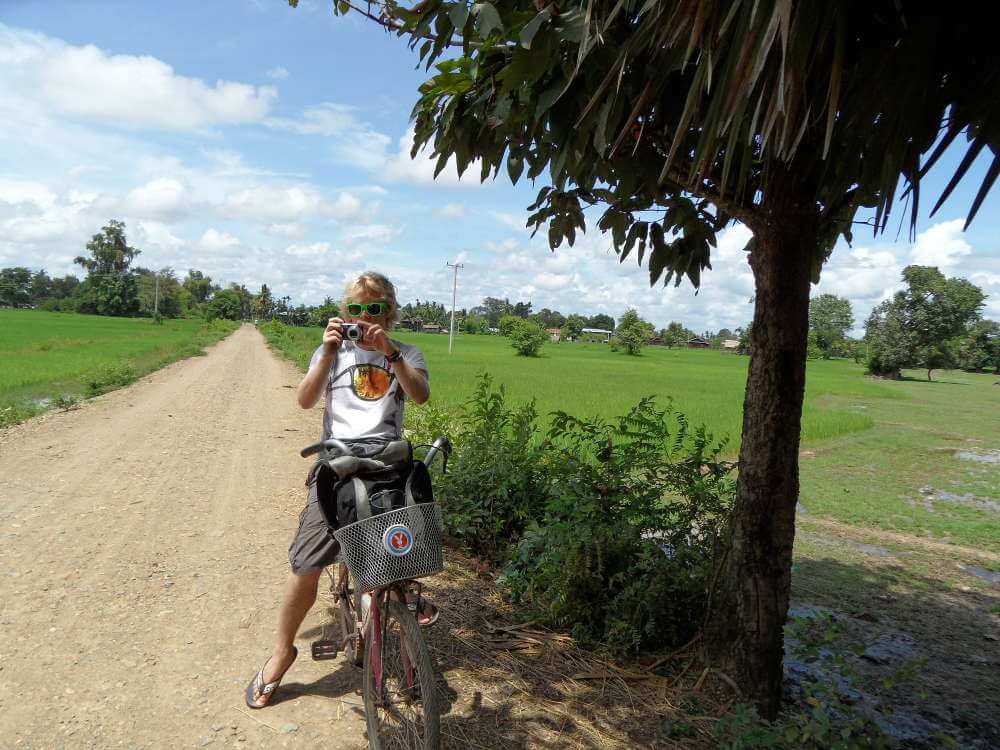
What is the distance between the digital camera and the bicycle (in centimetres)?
41

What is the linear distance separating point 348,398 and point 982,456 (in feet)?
44.6

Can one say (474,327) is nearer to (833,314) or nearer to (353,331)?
(833,314)

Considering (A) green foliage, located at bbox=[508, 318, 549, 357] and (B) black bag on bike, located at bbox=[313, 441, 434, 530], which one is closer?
(B) black bag on bike, located at bbox=[313, 441, 434, 530]

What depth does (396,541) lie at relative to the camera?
83.0 inches

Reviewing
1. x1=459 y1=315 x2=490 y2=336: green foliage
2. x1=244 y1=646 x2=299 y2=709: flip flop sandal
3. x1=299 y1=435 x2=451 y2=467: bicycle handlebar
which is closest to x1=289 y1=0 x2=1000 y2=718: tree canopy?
x1=299 y1=435 x2=451 y2=467: bicycle handlebar

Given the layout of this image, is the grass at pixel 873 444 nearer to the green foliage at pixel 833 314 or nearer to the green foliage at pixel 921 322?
the green foliage at pixel 921 322

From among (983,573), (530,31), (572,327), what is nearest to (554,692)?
(530,31)

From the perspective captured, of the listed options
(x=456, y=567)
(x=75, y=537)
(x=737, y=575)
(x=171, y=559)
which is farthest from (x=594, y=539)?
(x=75, y=537)

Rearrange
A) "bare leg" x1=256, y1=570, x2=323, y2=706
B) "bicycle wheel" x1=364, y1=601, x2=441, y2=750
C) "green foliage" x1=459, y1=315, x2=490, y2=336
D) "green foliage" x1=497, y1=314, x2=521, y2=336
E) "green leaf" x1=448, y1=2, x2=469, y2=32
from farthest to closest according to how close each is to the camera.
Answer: "green foliage" x1=459, y1=315, x2=490, y2=336
"green foliage" x1=497, y1=314, x2=521, y2=336
"bare leg" x1=256, y1=570, x2=323, y2=706
"bicycle wheel" x1=364, y1=601, x2=441, y2=750
"green leaf" x1=448, y1=2, x2=469, y2=32

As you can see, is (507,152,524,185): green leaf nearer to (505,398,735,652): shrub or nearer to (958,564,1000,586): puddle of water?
→ (505,398,735,652): shrub

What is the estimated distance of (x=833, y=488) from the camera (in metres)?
8.69

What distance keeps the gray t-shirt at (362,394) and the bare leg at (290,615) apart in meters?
0.62

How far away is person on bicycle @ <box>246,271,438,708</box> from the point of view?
2.50 meters

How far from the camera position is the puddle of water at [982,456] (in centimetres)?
1141
